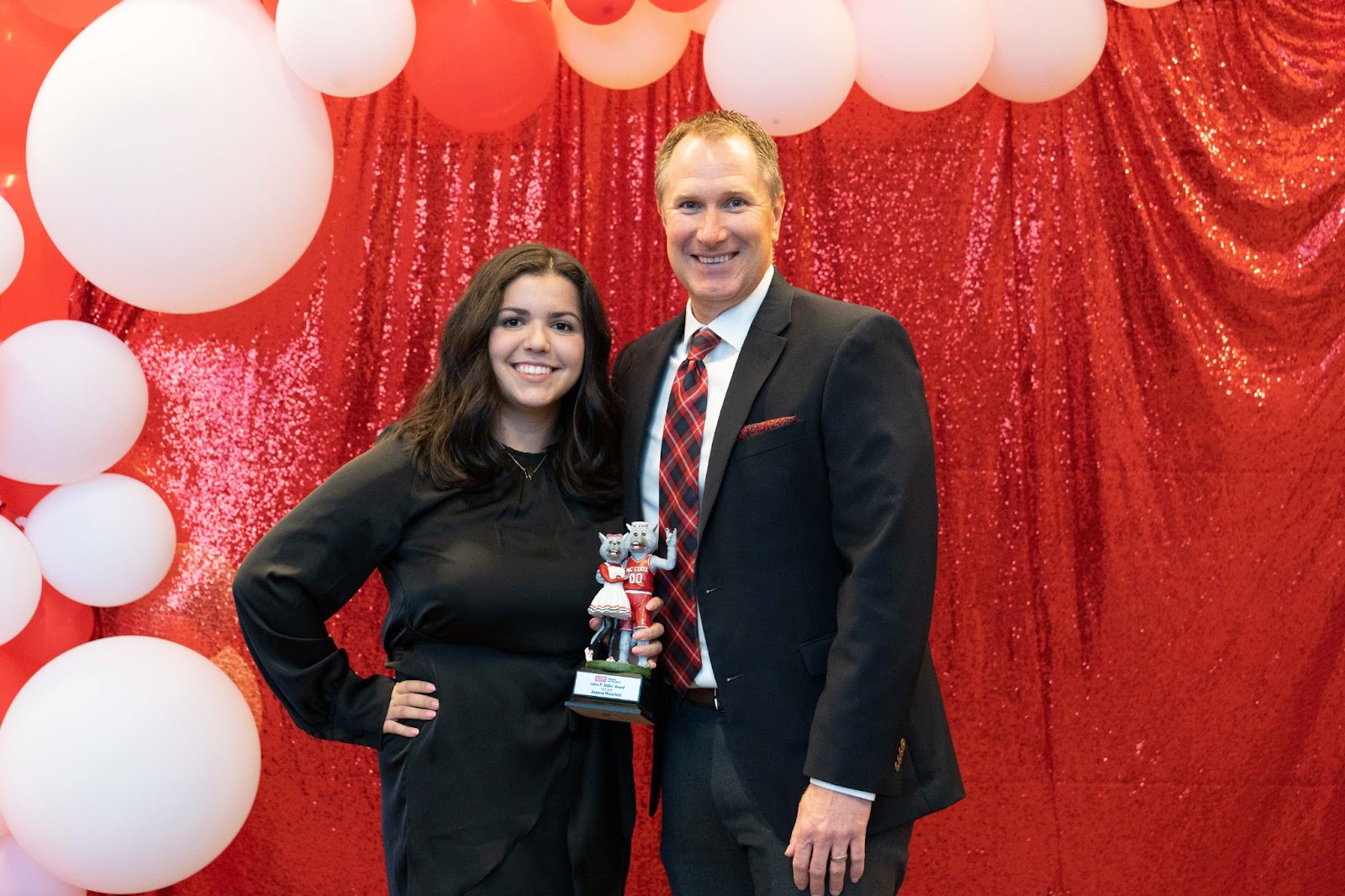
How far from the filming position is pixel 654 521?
1.86 metres

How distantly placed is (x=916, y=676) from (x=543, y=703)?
58cm

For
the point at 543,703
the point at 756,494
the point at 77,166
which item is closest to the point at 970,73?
the point at 756,494

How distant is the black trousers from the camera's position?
168cm

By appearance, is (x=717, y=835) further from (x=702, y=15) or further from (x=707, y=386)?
(x=702, y=15)

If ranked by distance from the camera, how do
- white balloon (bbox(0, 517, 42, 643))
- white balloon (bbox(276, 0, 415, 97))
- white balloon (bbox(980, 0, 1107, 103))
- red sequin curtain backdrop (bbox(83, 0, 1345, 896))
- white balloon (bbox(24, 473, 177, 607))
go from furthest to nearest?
red sequin curtain backdrop (bbox(83, 0, 1345, 896))
white balloon (bbox(980, 0, 1107, 103))
white balloon (bbox(24, 473, 177, 607))
white balloon (bbox(0, 517, 42, 643))
white balloon (bbox(276, 0, 415, 97))

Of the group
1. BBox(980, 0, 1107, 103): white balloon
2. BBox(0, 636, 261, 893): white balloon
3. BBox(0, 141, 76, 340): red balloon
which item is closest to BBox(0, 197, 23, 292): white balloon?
BBox(0, 141, 76, 340): red balloon

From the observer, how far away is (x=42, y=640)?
2461mm

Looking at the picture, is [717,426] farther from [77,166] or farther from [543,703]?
[77,166]

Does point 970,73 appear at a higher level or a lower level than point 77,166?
higher

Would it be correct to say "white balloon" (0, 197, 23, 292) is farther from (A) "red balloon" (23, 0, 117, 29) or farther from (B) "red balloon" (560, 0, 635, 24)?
(B) "red balloon" (560, 0, 635, 24)

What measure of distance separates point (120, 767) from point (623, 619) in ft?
3.39

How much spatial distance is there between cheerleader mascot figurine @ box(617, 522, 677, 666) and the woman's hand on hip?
0.33 m

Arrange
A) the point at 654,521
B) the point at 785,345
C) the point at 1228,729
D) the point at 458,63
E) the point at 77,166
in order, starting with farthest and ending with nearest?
Answer: the point at 1228,729 < the point at 458,63 < the point at 77,166 < the point at 654,521 < the point at 785,345

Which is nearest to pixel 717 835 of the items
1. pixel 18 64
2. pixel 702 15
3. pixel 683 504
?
pixel 683 504
